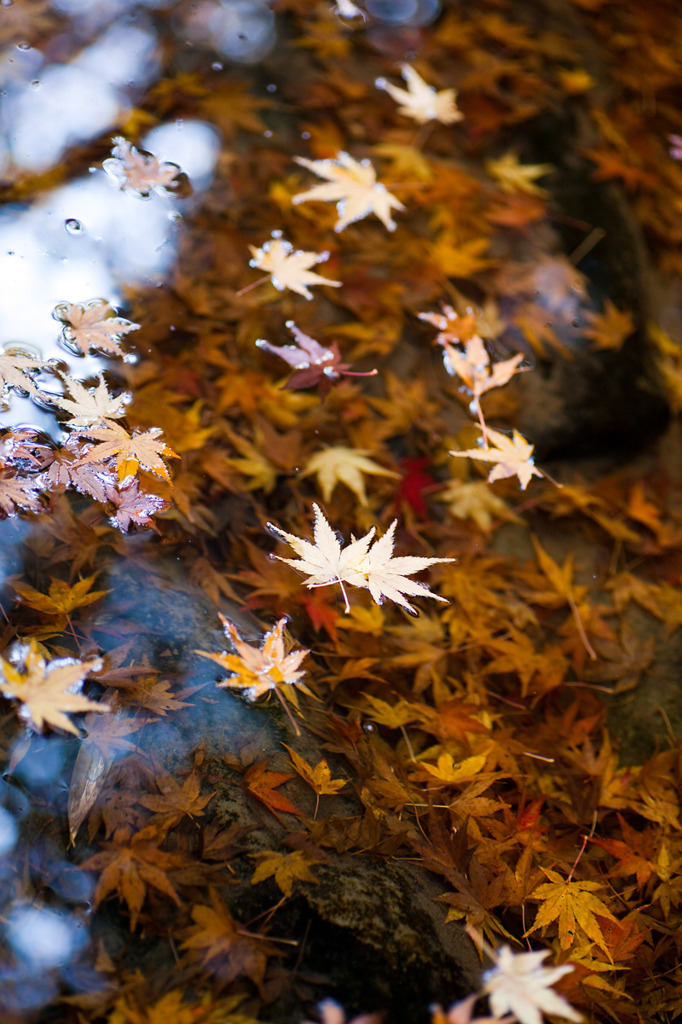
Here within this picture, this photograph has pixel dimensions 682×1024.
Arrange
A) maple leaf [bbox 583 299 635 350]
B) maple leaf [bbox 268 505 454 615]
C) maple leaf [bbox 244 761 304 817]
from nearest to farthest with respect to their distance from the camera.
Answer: maple leaf [bbox 244 761 304 817] < maple leaf [bbox 268 505 454 615] < maple leaf [bbox 583 299 635 350]

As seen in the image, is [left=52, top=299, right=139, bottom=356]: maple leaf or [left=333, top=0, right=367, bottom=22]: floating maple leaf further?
[left=333, top=0, right=367, bottom=22]: floating maple leaf

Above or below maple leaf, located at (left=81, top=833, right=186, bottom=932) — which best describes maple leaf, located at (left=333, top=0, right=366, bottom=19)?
above

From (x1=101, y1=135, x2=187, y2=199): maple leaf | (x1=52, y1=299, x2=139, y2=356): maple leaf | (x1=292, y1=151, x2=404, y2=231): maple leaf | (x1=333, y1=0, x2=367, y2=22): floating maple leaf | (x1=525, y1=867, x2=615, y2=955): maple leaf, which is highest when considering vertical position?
(x1=333, y1=0, x2=367, y2=22): floating maple leaf

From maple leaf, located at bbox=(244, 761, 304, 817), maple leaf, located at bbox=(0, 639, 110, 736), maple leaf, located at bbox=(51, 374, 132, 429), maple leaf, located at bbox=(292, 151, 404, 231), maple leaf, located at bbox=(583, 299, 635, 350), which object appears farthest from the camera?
maple leaf, located at bbox=(583, 299, 635, 350)

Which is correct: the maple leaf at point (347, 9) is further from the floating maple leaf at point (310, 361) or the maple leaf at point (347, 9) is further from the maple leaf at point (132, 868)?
the maple leaf at point (132, 868)

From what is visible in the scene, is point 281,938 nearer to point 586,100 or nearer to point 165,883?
point 165,883

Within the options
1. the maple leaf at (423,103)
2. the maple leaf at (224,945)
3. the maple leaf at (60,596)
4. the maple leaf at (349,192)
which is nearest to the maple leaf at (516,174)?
the maple leaf at (423,103)

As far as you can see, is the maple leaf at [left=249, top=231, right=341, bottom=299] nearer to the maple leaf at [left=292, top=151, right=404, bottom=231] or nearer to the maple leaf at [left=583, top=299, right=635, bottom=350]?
the maple leaf at [left=292, top=151, right=404, bottom=231]

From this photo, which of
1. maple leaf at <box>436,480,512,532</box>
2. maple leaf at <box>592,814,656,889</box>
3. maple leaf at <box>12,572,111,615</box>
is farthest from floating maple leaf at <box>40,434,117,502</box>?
maple leaf at <box>592,814,656,889</box>
